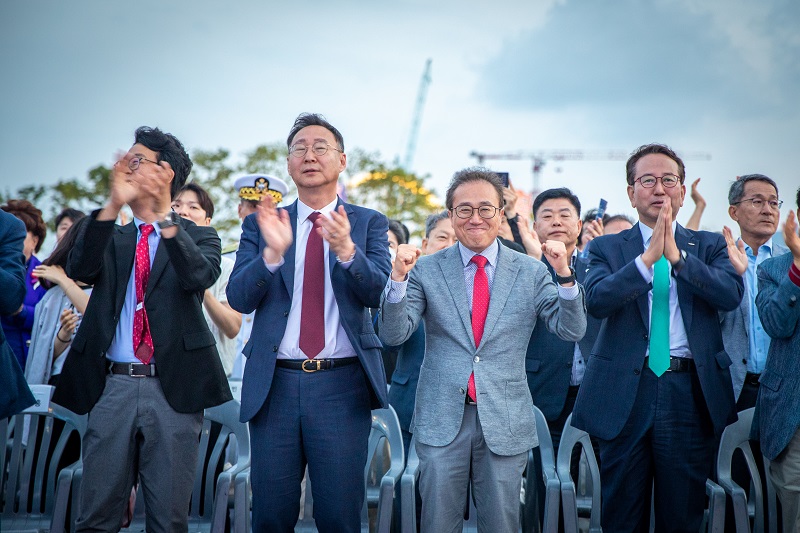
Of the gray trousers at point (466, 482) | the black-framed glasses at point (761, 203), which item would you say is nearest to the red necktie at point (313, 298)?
the gray trousers at point (466, 482)

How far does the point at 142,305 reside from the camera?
357 cm

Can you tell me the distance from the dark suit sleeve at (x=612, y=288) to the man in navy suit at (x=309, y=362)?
3.52ft

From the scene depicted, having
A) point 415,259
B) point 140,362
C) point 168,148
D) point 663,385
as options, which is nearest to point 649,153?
point 663,385

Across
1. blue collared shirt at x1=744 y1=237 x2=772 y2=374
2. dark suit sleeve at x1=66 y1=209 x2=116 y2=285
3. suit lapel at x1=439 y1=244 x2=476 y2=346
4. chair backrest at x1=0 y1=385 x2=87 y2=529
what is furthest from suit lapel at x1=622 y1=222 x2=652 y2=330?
chair backrest at x1=0 y1=385 x2=87 y2=529

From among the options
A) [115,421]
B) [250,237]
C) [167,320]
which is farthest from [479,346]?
[115,421]

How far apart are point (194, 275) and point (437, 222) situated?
2.68 meters

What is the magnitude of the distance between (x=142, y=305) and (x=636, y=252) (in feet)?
8.60

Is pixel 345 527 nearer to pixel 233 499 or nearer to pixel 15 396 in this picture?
pixel 233 499

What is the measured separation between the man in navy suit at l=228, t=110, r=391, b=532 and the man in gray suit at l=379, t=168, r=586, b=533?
222 mm

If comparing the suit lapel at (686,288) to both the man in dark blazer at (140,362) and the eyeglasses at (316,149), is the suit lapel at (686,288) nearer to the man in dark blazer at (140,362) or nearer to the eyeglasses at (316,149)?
the eyeglasses at (316,149)

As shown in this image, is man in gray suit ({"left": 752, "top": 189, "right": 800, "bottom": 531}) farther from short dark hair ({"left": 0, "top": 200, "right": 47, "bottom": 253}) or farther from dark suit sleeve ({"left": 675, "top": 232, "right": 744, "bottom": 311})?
short dark hair ({"left": 0, "top": 200, "right": 47, "bottom": 253})

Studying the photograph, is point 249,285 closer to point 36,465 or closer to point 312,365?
point 312,365

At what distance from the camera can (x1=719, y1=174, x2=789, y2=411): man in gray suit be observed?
14.5 feet

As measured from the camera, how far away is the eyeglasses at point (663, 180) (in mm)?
3781
